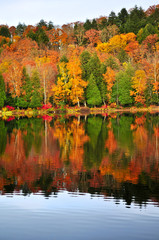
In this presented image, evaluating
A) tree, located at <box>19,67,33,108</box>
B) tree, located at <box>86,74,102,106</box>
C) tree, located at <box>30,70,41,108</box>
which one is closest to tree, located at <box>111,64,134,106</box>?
tree, located at <box>86,74,102,106</box>

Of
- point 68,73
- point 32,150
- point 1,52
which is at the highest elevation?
point 1,52

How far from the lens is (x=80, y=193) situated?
9.84 meters

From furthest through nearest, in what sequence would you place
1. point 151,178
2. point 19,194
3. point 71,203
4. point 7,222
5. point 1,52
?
1. point 1,52
2. point 151,178
3. point 19,194
4. point 71,203
5. point 7,222

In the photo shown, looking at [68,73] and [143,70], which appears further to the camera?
[143,70]

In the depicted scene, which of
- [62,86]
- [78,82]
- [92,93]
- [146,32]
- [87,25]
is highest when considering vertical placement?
[87,25]

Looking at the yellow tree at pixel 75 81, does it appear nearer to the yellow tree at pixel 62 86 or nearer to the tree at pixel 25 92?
the yellow tree at pixel 62 86

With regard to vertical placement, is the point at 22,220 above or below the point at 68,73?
below

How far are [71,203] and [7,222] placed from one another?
6.54 ft

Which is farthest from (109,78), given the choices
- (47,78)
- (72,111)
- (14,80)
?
(14,80)

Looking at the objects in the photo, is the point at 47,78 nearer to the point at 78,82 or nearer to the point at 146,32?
the point at 78,82

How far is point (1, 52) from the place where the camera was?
287ft

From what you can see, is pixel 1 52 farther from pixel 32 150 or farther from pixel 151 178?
pixel 151 178

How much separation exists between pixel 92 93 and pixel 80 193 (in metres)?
55.8

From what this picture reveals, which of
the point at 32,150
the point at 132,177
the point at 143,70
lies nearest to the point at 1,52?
the point at 143,70
